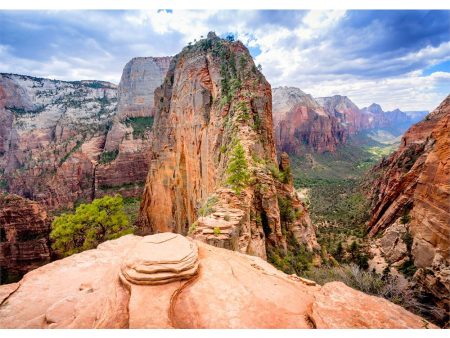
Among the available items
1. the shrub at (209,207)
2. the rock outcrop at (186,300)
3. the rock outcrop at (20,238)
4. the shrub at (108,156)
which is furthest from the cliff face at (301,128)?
the rock outcrop at (186,300)

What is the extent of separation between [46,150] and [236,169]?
11054 cm

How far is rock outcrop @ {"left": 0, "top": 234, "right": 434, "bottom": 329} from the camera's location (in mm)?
5633

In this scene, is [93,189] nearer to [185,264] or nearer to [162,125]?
[162,125]

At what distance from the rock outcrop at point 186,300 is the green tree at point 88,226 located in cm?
1871

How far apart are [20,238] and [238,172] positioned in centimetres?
3375

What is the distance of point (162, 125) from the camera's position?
44.0 metres

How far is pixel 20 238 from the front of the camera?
35844mm

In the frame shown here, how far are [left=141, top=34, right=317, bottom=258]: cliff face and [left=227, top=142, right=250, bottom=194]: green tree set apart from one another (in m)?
0.22

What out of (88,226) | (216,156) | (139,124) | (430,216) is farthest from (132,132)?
(430,216)

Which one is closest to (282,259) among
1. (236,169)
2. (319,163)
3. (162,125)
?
(236,169)

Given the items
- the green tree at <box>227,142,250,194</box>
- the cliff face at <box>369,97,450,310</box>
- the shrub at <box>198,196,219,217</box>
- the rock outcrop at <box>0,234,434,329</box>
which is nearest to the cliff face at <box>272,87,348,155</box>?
the cliff face at <box>369,97,450,310</box>

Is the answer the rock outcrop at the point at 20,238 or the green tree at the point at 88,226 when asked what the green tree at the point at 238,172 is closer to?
the green tree at the point at 88,226

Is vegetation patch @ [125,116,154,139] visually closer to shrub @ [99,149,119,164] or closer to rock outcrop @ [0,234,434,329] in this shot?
shrub @ [99,149,119,164]

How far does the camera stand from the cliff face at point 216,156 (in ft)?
52.5
